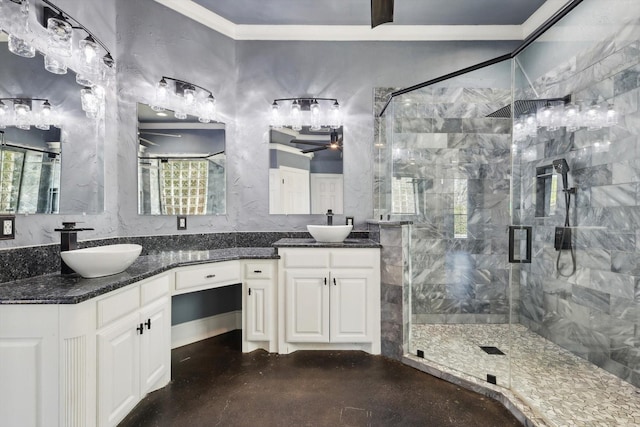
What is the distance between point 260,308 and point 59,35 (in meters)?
2.21

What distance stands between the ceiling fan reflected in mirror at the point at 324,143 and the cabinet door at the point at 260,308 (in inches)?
53.8

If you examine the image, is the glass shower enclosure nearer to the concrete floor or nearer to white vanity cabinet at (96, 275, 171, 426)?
the concrete floor

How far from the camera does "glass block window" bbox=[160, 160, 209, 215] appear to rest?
2668mm

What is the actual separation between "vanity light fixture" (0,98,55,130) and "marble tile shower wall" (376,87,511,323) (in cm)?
257

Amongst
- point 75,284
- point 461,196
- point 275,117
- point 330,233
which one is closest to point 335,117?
point 275,117

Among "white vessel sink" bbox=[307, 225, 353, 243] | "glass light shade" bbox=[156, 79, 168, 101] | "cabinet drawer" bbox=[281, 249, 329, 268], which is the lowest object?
"cabinet drawer" bbox=[281, 249, 329, 268]

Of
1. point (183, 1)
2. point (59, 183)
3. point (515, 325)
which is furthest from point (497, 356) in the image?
point (183, 1)

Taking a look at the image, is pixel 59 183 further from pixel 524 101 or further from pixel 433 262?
pixel 524 101

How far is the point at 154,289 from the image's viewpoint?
193 centimetres

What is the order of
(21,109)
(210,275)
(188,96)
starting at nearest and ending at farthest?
(21,109), (210,275), (188,96)

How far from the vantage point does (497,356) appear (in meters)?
2.41

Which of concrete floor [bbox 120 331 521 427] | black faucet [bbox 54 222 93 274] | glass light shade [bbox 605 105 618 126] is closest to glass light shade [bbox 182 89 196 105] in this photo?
black faucet [bbox 54 222 93 274]

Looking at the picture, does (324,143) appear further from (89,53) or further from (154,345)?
(154,345)

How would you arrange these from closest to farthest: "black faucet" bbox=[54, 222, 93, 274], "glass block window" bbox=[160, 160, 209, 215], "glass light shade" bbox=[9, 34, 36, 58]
Answer: "glass light shade" bbox=[9, 34, 36, 58] → "black faucet" bbox=[54, 222, 93, 274] → "glass block window" bbox=[160, 160, 209, 215]
